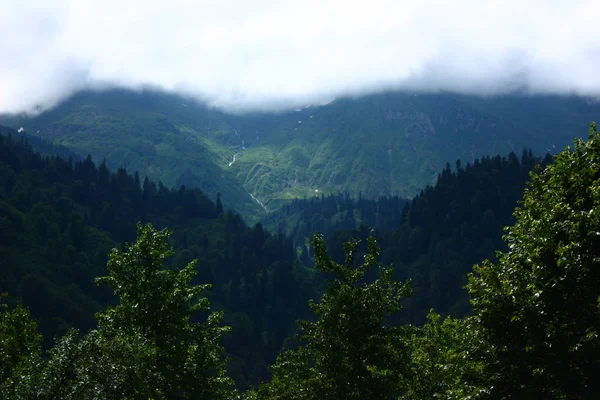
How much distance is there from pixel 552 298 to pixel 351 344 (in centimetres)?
1479

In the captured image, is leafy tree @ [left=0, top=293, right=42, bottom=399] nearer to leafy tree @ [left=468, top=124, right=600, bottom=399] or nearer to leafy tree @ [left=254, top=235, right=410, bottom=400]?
leafy tree @ [left=254, top=235, right=410, bottom=400]

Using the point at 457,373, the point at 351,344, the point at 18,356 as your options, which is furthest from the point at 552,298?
the point at 18,356

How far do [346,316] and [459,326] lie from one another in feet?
25.3

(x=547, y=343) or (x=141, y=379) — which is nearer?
(x=547, y=343)

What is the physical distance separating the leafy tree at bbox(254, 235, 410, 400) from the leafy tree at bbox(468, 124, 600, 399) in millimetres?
8921

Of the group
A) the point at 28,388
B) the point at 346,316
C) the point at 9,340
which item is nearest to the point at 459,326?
the point at 346,316

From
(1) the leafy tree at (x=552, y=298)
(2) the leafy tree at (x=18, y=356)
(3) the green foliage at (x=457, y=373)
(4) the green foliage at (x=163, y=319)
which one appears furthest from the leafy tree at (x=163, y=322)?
(1) the leafy tree at (x=552, y=298)

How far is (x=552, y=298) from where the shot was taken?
30625 mm

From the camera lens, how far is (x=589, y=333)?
2722cm

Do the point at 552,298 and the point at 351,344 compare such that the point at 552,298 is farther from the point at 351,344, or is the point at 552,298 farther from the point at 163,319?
the point at 163,319

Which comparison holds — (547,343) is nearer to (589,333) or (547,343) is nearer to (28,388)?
(589,333)

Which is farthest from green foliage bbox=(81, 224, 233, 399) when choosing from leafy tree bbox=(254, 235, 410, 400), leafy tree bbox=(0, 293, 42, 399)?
leafy tree bbox=(254, 235, 410, 400)

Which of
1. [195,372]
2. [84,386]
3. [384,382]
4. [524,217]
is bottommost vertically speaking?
[195,372]

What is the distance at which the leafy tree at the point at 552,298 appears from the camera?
28609 mm
